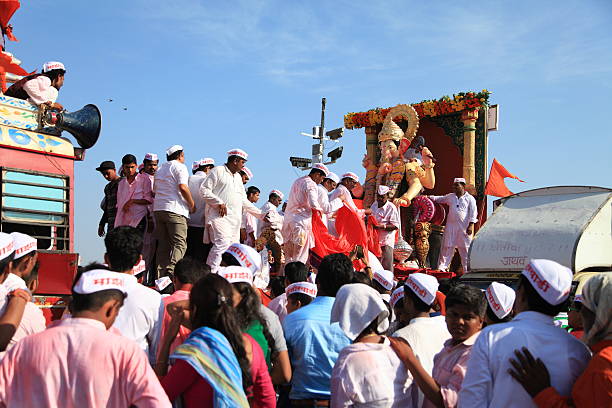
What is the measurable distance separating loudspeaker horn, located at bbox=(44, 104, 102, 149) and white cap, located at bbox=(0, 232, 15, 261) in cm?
388

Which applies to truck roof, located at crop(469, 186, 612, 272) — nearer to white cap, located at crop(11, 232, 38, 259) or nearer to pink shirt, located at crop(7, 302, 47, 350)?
white cap, located at crop(11, 232, 38, 259)

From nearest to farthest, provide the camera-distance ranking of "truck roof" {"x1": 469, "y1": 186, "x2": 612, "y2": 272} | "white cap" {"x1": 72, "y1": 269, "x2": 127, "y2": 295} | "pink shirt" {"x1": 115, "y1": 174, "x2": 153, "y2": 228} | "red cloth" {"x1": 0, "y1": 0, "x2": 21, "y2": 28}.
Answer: "white cap" {"x1": 72, "y1": 269, "x2": 127, "y2": 295}, "truck roof" {"x1": 469, "y1": 186, "x2": 612, "y2": 272}, "red cloth" {"x1": 0, "y1": 0, "x2": 21, "y2": 28}, "pink shirt" {"x1": 115, "y1": 174, "x2": 153, "y2": 228}

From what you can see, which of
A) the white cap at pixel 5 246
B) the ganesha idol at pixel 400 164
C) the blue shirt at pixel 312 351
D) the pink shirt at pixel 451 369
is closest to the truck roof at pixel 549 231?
the blue shirt at pixel 312 351

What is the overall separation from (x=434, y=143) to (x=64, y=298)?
575 inches

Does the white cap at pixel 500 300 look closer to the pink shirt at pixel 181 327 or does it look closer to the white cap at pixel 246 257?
the white cap at pixel 246 257

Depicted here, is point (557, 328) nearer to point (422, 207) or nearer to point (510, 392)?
point (510, 392)

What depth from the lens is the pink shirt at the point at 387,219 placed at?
14685 millimetres

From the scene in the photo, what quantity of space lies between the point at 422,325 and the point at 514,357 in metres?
1.26

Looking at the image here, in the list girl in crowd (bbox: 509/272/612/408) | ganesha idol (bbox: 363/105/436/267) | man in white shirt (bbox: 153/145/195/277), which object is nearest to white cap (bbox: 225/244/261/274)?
girl in crowd (bbox: 509/272/612/408)

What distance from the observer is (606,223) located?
899 cm

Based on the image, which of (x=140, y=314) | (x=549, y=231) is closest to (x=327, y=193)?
(x=549, y=231)

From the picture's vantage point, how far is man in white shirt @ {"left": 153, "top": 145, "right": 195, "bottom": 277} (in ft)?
29.8

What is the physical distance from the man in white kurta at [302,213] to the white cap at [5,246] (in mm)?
7302

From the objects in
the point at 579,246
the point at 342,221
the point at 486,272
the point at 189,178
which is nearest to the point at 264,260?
the point at 342,221
